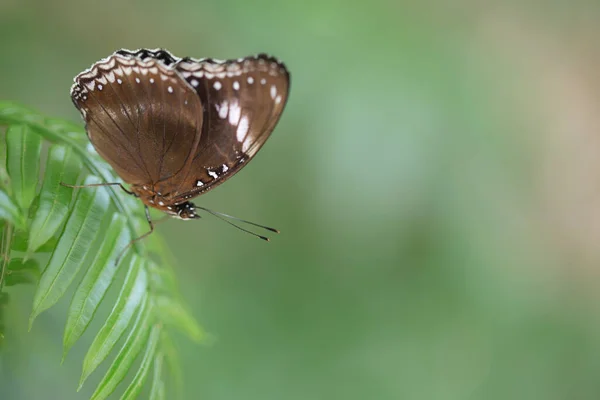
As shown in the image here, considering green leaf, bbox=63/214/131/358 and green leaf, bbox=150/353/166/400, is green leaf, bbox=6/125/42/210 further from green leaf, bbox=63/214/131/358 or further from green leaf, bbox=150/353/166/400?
green leaf, bbox=150/353/166/400

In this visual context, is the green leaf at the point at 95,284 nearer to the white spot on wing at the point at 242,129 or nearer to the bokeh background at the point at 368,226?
the white spot on wing at the point at 242,129

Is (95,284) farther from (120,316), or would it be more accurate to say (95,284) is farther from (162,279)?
(162,279)

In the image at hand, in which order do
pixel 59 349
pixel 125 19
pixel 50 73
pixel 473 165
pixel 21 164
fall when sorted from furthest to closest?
pixel 473 165, pixel 125 19, pixel 50 73, pixel 59 349, pixel 21 164

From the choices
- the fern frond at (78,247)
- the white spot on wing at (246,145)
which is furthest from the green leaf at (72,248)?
the white spot on wing at (246,145)

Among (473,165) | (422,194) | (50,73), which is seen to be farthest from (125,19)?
(473,165)

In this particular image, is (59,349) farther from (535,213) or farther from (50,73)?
(535,213)

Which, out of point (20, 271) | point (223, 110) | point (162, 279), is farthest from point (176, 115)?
point (20, 271)

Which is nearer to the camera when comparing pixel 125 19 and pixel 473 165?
pixel 125 19
